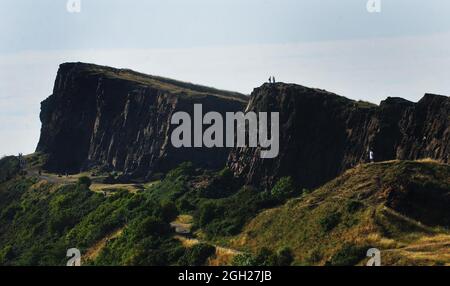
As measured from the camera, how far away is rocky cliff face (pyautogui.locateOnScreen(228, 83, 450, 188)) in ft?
297

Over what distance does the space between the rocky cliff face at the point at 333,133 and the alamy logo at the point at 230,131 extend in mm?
1290

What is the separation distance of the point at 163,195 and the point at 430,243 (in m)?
56.7

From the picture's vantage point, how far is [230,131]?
12862cm

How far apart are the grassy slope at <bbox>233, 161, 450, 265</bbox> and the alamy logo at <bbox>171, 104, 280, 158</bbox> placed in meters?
22.6

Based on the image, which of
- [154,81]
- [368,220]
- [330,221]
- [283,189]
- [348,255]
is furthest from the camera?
[154,81]

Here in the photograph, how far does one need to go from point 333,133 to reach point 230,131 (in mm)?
29375

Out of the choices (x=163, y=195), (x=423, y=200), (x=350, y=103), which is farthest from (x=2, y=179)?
(x=423, y=200)

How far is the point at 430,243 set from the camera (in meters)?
63.8

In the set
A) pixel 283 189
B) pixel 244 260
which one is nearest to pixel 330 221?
pixel 244 260

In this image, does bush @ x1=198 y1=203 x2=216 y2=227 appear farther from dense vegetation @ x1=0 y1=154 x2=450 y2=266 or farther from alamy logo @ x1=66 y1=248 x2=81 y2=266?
alamy logo @ x1=66 y1=248 x2=81 y2=266

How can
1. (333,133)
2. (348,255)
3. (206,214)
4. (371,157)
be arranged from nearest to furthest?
(348,255)
(206,214)
(371,157)
(333,133)

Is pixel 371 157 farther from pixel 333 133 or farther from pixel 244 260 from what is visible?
pixel 244 260

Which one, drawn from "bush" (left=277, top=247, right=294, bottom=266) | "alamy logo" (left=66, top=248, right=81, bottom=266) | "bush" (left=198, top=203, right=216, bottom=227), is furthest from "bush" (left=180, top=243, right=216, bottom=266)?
"alamy logo" (left=66, top=248, right=81, bottom=266)
